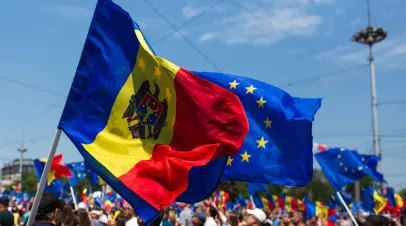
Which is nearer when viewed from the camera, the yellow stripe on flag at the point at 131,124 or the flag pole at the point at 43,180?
the flag pole at the point at 43,180

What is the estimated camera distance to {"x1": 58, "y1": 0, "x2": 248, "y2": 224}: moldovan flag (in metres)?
4.47

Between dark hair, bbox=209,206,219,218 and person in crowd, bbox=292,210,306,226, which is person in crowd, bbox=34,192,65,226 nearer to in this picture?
dark hair, bbox=209,206,219,218

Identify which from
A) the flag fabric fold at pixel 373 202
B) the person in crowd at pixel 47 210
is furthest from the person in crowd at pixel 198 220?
the flag fabric fold at pixel 373 202

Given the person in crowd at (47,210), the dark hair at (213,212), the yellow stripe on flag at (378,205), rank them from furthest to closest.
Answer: the yellow stripe on flag at (378,205), the dark hair at (213,212), the person in crowd at (47,210)

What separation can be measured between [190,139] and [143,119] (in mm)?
471

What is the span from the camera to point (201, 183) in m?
4.67

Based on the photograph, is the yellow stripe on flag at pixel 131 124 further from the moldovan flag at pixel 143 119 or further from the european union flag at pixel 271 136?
the european union flag at pixel 271 136

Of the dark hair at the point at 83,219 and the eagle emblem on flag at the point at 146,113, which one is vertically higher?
the eagle emblem on flag at the point at 146,113

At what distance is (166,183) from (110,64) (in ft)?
4.13

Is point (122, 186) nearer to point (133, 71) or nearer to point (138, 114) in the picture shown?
point (138, 114)

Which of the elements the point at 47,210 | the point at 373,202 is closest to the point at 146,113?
the point at 47,210

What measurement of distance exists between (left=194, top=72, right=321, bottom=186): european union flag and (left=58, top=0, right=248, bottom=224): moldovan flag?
2718 mm

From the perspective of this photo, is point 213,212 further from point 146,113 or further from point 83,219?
point 146,113

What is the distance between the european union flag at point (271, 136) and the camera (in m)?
7.63
